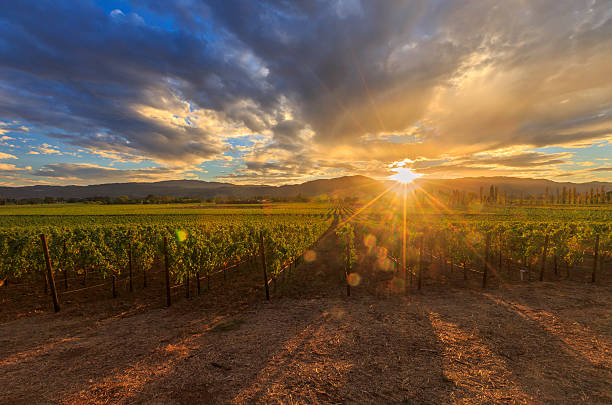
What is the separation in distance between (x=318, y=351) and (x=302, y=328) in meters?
1.63

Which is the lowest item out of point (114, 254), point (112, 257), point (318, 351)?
point (318, 351)

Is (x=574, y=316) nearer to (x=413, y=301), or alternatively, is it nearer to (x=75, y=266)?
(x=413, y=301)

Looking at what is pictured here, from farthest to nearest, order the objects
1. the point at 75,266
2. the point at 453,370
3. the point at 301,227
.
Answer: the point at 301,227
the point at 75,266
the point at 453,370

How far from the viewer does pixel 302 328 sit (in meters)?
8.84

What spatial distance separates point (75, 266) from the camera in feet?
41.2

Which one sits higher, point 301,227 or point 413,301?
point 301,227

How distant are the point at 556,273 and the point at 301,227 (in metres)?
17.8

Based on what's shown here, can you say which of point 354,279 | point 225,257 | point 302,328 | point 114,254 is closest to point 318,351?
point 302,328

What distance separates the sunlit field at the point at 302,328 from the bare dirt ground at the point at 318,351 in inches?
1.7

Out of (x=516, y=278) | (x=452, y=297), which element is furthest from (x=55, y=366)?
(x=516, y=278)

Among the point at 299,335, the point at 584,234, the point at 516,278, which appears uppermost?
the point at 584,234

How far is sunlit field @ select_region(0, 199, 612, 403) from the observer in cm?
A: 579

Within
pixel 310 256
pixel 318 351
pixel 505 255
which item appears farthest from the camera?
pixel 310 256

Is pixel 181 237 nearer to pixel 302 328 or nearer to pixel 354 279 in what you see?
pixel 302 328
